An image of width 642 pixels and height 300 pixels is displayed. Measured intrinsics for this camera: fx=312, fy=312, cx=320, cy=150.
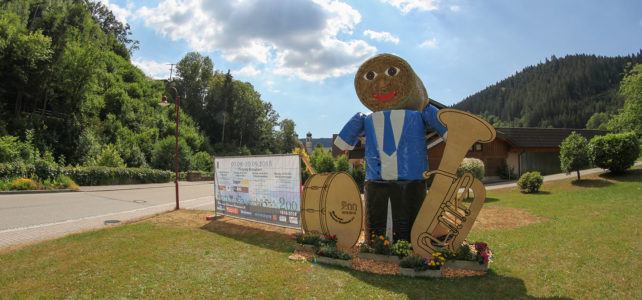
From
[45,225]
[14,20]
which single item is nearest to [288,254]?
[45,225]

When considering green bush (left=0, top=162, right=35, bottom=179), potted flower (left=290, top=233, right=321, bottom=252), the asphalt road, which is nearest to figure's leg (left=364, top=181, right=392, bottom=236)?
potted flower (left=290, top=233, right=321, bottom=252)

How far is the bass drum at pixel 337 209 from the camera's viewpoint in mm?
6527

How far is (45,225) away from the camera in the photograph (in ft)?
31.7

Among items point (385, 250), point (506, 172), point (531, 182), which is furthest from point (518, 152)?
point (385, 250)

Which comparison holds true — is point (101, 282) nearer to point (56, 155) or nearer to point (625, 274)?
point (625, 274)

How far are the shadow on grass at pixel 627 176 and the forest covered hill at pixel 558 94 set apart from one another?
94681 mm

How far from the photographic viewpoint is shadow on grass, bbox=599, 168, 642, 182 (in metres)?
15.1

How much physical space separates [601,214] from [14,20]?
5082 centimetres

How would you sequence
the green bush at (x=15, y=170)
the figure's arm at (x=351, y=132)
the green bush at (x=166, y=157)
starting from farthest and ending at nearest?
the green bush at (x=166, y=157) → the green bush at (x=15, y=170) → the figure's arm at (x=351, y=132)

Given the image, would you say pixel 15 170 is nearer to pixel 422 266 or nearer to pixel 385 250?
pixel 385 250

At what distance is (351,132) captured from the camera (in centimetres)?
671

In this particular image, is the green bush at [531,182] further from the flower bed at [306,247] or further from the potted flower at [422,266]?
the flower bed at [306,247]

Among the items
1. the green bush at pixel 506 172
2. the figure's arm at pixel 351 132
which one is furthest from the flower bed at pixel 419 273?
the green bush at pixel 506 172

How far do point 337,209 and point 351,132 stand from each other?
66.6 inches
